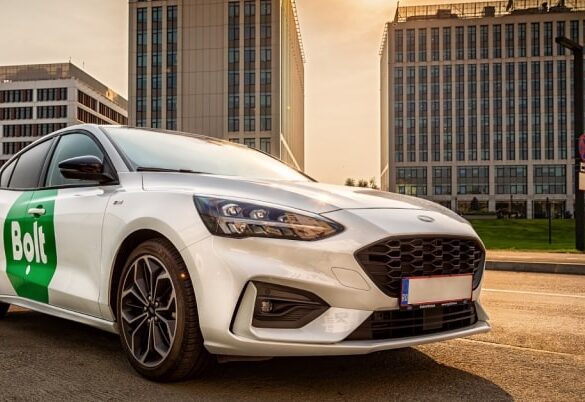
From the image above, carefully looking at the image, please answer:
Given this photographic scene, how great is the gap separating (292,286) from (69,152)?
2.39 m

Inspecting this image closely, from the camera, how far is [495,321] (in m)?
5.24

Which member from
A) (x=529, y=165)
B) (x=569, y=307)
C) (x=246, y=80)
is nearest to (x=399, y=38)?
(x=529, y=165)

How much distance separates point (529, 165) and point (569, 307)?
10580 centimetres

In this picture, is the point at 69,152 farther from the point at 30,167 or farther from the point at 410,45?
the point at 410,45

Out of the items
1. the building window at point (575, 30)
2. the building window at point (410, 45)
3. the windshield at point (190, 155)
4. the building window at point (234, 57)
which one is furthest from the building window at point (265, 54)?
→ the windshield at point (190, 155)

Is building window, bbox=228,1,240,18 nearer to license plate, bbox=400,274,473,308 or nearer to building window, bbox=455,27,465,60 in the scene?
building window, bbox=455,27,465,60

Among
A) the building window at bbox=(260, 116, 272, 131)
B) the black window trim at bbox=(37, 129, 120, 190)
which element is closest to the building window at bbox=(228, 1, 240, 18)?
the building window at bbox=(260, 116, 272, 131)

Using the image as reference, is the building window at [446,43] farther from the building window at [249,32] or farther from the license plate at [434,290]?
A: the license plate at [434,290]

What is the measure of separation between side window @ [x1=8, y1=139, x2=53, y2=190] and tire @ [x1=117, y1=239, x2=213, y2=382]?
170cm

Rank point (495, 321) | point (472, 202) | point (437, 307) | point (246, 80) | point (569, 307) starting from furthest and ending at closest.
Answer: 1. point (472, 202)
2. point (246, 80)
3. point (569, 307)
4. point (495, 321)
5. point (437, 307)

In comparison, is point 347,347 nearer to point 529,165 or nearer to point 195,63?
point 195,63

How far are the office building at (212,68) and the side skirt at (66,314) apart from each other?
253 feet

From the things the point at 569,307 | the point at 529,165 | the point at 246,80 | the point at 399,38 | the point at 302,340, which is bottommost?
the point at 569,307

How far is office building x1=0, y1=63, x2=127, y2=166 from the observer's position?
105m
